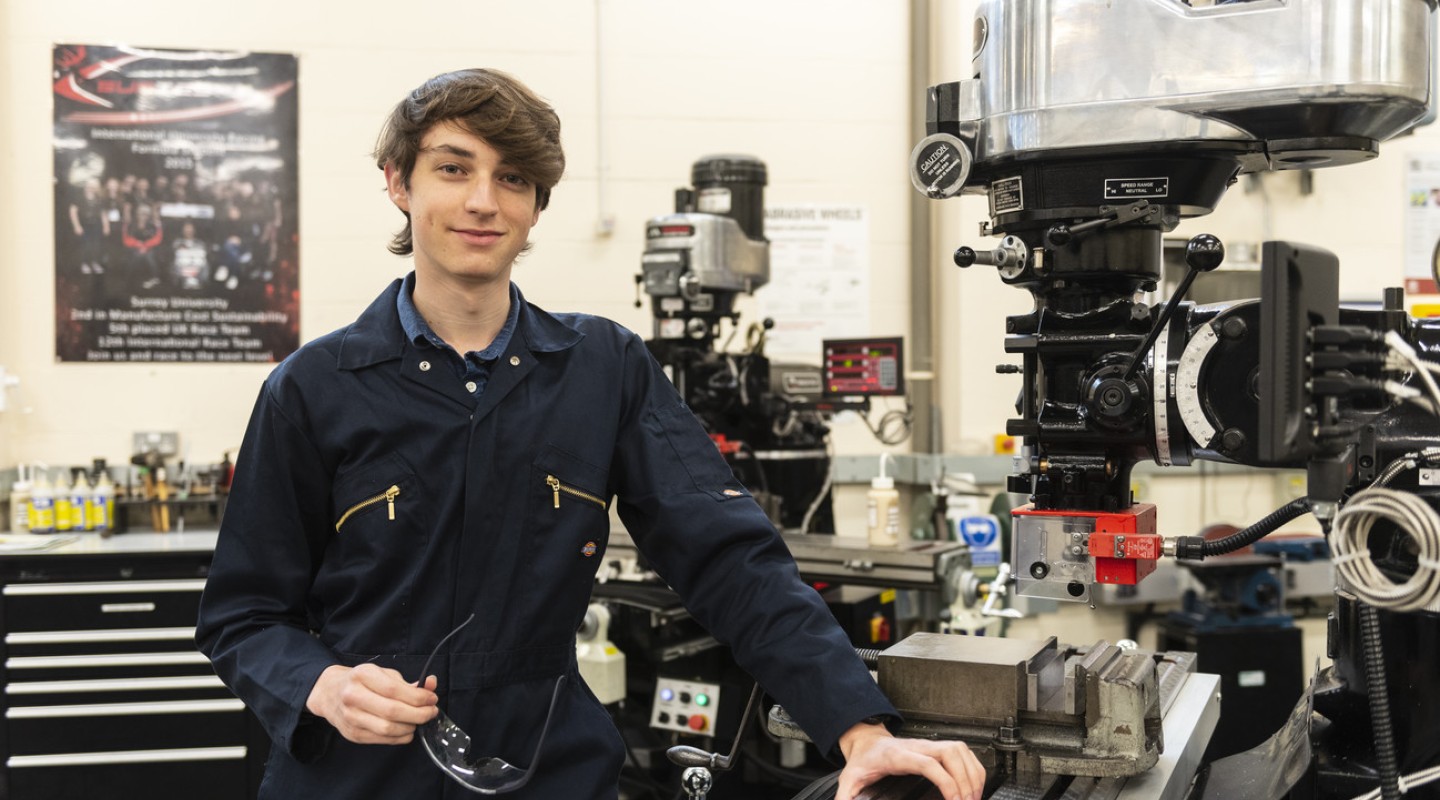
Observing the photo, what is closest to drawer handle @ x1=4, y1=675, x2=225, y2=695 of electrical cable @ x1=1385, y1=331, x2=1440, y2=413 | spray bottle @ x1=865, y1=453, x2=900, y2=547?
spray bottle @ x1=865, y1=453, x2=900, y2=547

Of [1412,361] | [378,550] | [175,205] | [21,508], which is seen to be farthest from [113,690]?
[1412,361]

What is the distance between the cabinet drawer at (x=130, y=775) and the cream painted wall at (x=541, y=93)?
1112 mm

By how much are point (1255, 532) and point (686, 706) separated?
5.66 ft

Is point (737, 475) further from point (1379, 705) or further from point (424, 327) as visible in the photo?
point (1379, 705)

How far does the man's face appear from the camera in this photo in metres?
1.29

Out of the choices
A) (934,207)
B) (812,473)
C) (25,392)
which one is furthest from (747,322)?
(25,392)

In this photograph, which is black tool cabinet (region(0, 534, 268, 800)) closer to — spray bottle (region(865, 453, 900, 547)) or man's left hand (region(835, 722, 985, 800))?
spray bottle (region(865, 453, 900, 547))

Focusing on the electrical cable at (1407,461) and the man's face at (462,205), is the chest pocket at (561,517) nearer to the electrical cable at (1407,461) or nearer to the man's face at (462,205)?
the man's face at (462,205)

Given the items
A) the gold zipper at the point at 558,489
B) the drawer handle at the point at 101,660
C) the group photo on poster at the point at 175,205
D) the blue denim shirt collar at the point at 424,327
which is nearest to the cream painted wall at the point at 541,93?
the group photo on poster at the point at 175,205

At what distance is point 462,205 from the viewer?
129cm

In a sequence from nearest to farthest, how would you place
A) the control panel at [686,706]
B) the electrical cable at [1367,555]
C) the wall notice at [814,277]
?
1. the electrical cable at [1367,555]
2. the control panel at [686,706]
3. the wall notice at [814,277]

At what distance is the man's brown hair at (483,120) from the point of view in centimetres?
130

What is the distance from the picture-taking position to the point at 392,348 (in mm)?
1312

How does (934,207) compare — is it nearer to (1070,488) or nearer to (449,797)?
(1070,488)
